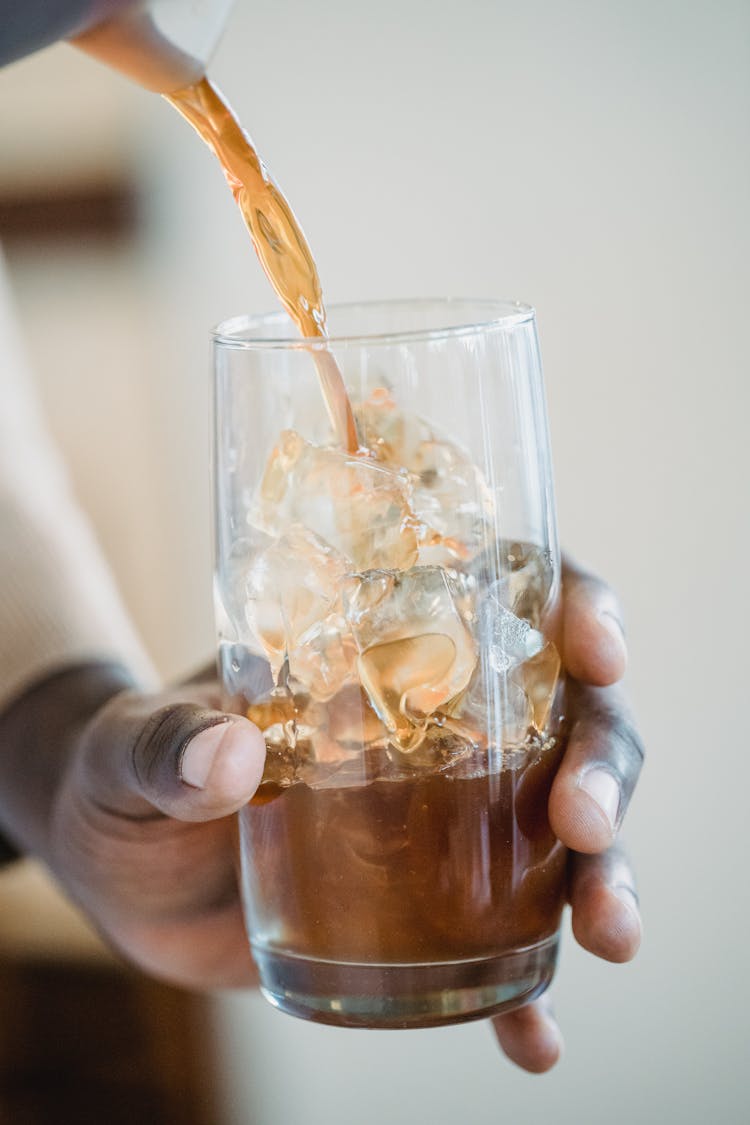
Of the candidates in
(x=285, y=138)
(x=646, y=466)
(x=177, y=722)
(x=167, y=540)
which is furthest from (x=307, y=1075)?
(x=177, y=722)

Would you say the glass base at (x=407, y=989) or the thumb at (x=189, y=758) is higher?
the thumb at (x=189, y=758)

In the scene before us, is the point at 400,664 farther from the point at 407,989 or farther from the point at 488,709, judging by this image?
the point at 407,989

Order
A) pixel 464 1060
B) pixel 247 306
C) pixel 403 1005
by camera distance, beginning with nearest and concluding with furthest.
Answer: pixel 403 1005
pixel 464 1060
pixel 247 306

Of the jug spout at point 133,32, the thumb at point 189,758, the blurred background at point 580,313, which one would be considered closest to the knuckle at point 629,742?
the thumb at point 189,758

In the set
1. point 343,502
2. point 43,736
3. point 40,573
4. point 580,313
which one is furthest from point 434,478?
point 580,313

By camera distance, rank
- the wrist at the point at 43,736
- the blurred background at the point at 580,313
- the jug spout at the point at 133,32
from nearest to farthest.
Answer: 1. the jug spout at the point at 133,32
2. the wrist at the point at 43,736
3. the blurred background at the point at 580,313

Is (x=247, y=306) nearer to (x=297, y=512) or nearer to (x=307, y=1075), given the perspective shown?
(x=307, y=1075)

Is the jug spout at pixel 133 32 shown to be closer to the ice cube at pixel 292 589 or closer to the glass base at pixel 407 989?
the ice cube at pixel 292 589

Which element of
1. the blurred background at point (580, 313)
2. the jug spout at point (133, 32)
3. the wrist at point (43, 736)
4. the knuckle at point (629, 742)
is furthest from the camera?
the blurred background at point (580, 313)
